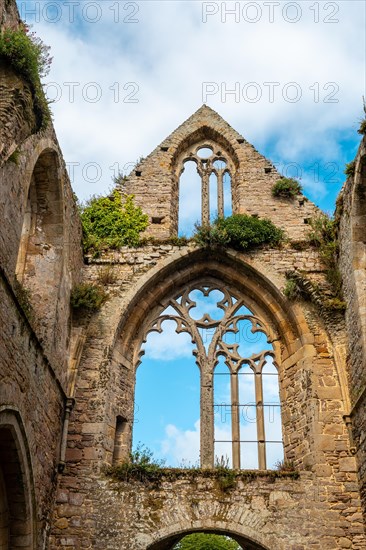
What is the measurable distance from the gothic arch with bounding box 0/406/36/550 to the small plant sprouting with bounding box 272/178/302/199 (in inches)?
272

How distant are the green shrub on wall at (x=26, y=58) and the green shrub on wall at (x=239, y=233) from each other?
169 inches

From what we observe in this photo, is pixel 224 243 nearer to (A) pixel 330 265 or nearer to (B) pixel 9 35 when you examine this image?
(A) pixel 330 265

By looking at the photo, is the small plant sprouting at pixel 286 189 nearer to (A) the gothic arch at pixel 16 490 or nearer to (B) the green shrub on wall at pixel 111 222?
(B) the green shrub on wall at pixel 111 222

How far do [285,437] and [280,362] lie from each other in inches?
48.9

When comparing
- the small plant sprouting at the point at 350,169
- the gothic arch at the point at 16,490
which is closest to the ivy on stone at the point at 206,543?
the gothic arch at the point at 16,490

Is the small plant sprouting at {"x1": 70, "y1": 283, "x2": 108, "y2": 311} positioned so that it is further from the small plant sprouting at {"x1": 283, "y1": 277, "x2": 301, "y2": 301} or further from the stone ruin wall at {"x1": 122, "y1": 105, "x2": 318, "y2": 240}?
the small plant sprouting at {"x1": 283, "y1": 277, "x2": 301, "y2": 301}

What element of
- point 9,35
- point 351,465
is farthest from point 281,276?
point 9,35

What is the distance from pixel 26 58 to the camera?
682 centimetres

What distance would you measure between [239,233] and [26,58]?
17.1 ft

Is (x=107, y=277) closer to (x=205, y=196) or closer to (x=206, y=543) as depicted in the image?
(x=205, y=196)

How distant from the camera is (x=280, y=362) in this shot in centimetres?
1059

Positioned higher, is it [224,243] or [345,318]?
[224,243]

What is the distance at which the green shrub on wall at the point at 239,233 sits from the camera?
11016 mm

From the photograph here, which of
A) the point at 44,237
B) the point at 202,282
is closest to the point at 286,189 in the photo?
the point at 202,282
